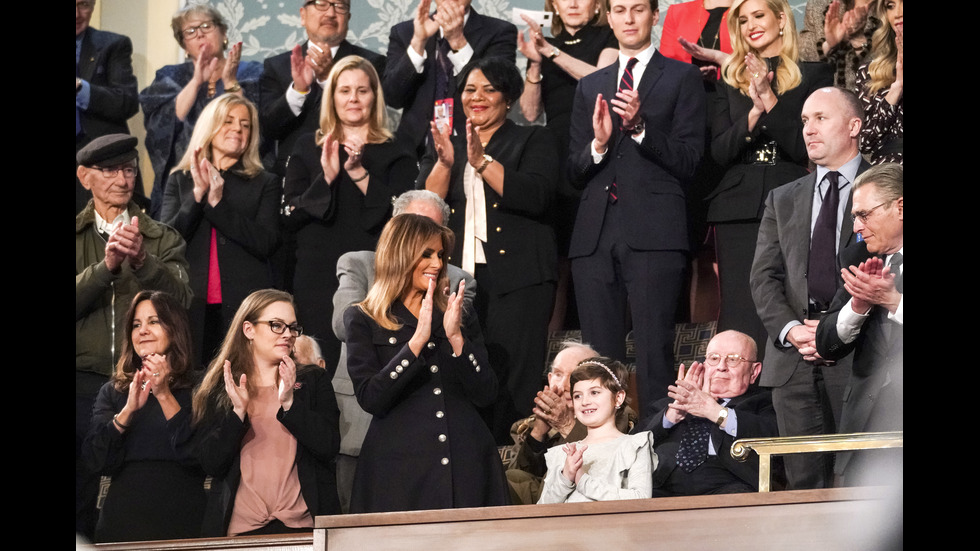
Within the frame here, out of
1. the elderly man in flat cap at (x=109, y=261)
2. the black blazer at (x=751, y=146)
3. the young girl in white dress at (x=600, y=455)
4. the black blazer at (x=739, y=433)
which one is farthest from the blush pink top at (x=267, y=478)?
the black blazer at (x=751, y=146)

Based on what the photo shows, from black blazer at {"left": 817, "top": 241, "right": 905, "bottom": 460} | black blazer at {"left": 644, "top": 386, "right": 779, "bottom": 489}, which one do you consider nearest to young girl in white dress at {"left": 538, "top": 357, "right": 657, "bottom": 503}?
Answer: black blazer at {"left": 644, "top": 386, "right": 779, "bottom": 489}

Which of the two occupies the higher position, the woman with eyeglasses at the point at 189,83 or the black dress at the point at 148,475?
the woman with eyeglasses at the point at 189,83

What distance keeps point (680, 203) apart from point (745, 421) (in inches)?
39.8

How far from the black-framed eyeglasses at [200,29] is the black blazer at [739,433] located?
2674 mm

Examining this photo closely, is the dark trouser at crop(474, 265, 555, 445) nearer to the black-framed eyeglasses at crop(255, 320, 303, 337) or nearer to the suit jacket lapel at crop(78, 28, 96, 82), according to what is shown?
the black-framed eyeglasses at crop(255, 320, 303, 337)

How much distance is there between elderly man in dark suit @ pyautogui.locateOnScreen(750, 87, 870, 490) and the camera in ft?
19.6

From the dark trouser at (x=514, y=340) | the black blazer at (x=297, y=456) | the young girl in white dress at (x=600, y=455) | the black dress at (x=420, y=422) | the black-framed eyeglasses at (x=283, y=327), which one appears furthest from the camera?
the black-framed eyeglasses at (x=283, y=327)

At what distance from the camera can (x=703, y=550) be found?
5348mm

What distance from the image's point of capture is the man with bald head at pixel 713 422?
582cm

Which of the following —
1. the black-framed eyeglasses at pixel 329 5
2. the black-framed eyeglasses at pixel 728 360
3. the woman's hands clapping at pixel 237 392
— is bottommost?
the woman's hands clapping at pixel 237 392

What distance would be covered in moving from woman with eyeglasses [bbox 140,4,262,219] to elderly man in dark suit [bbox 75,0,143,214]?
9 centimetres

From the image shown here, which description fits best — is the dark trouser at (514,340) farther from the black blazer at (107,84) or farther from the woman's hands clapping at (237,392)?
the black blazer at (107,84)

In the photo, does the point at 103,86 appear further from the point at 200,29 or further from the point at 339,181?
the point at 339,181

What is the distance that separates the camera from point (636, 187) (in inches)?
248
